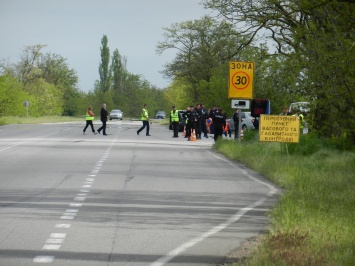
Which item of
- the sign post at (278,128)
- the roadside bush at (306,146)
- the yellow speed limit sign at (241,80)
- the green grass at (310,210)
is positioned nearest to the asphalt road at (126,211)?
the green grass at (310,210)

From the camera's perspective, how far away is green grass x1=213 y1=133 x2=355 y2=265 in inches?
373

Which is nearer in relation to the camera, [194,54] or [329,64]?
[329,64]

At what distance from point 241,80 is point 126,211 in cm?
2315

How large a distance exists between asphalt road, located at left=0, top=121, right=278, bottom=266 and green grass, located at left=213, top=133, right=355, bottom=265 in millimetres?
429

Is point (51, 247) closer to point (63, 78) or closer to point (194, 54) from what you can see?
point (194, 54)

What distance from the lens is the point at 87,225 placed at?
12.7m

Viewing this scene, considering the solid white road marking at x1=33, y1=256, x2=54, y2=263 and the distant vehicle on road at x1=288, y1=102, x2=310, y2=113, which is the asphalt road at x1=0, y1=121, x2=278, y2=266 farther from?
the distant vehicle on road at x1=288, y1=102, x2=310, y2=113

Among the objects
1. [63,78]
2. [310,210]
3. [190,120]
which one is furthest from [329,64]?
[63,78]

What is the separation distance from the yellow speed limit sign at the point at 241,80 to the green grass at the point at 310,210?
6405 mm

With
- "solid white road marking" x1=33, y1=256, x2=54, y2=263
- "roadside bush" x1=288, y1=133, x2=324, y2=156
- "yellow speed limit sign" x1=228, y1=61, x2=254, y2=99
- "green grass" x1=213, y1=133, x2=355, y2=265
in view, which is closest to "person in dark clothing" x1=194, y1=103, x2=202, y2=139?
"yellow speed limit sign" x1=228, y1=61, x2=254, y2=99

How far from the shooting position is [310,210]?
14.3 m

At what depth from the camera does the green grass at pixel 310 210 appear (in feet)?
31.1

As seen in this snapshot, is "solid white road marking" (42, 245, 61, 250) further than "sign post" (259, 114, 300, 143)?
No

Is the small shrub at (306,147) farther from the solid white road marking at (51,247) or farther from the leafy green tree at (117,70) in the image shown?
the leafy green tree at (117,70)
